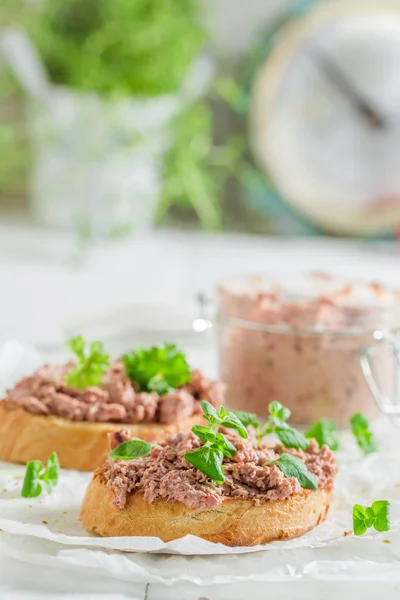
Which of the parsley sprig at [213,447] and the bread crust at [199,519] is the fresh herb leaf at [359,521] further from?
the parsley sprig at [213,447]

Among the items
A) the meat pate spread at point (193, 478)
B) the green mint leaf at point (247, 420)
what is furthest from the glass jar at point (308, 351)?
the meat pate spread at point (193, 478)

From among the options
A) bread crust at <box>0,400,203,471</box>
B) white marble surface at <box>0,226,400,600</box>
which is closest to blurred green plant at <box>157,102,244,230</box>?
white marble surface at <box>0,226,400,600</box>

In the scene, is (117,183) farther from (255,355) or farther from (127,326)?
(255,355)

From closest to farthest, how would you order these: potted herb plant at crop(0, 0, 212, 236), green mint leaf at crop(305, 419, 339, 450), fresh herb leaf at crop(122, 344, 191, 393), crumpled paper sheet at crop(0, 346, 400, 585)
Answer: crumpled paper sheet at crop(0, 346, 400, 585) → green mint leaf at crop(305, 419, 339, 450) → fresh herb leaf at crop(122, 344, 191, 393) → potted herb plant at crop(0, 0, 212, 236)

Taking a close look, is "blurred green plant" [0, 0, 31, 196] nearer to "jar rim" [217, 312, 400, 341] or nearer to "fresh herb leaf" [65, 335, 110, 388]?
"jar rim" [217, 312, 400, 341]

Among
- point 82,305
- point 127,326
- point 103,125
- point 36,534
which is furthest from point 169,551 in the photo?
point 103,125
